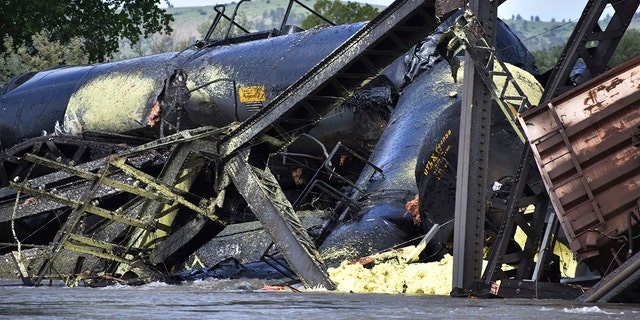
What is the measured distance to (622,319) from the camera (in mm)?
7137

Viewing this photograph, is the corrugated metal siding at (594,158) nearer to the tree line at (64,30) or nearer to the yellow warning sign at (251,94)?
the yellow warning sign at (251,94)

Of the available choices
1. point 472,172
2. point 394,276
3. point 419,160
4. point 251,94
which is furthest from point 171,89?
point 472,172

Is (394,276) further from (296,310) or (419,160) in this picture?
(296,310)

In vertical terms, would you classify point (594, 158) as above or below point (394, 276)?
above

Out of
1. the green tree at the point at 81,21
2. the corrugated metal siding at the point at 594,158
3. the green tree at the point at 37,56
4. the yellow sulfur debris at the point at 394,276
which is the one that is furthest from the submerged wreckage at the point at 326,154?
the green tree at the point at 81,21

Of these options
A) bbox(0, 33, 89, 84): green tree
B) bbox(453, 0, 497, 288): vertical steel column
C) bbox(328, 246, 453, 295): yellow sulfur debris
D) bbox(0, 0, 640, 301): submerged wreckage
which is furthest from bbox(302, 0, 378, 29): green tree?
bbox(453, 0, 497, 288): vertical steel column

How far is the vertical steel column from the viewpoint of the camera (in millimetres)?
11742

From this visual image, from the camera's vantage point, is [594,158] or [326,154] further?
[326,154]

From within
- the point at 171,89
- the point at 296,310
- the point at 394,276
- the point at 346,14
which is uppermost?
the point at 346,14

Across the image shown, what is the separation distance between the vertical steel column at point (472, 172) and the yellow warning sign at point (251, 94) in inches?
292

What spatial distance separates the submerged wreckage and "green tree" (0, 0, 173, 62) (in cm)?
1900

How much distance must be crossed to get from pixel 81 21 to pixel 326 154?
95.1ft

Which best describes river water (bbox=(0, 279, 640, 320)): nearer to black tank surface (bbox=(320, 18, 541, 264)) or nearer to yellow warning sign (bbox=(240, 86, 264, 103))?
black tank surface (bbox=(320, 18, 541, 264))

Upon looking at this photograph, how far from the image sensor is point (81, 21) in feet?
149
